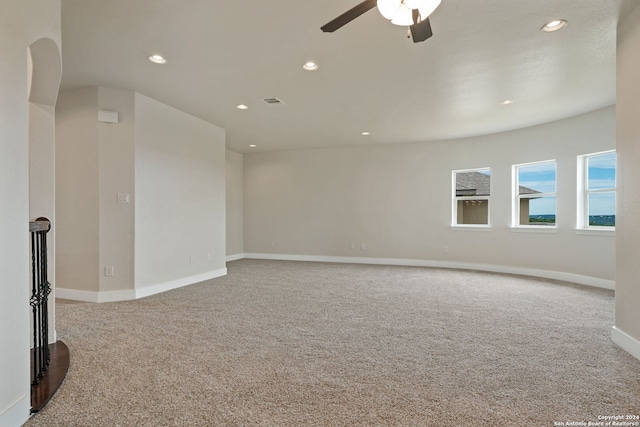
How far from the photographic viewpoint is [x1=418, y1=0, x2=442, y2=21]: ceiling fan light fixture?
64.9 inches

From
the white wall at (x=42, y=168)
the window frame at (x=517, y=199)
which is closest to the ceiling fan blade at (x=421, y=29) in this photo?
the white wall at (x=42, y=168)

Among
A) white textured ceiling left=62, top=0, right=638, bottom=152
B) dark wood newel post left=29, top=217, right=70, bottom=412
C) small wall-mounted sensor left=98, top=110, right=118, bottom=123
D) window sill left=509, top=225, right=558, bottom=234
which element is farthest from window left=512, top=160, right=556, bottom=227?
dark wood newel post left=29, top=217, right=70, bottom=412

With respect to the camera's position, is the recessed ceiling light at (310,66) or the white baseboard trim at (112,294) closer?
the recessed ceiling light at (310,66)

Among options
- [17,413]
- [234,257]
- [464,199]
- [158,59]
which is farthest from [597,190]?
[234,257]

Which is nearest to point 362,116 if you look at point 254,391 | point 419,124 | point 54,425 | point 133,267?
point 419,124

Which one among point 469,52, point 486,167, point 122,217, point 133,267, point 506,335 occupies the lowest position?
point 506,335

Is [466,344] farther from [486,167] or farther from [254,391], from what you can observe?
[486,167]

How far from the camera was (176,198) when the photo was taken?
5.04m

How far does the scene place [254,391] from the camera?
6.81ft

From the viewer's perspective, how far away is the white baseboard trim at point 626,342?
2.54m

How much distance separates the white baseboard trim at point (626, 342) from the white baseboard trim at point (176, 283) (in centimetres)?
513

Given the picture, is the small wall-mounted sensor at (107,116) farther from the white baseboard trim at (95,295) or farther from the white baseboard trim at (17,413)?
the white baseboard trim at (17,413)

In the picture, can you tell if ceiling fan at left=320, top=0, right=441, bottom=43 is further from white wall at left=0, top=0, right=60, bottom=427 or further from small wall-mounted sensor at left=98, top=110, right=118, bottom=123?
small wall-mounted sensor at left=98, top=110, right=118, bottom=123

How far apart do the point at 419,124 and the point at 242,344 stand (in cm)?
464
